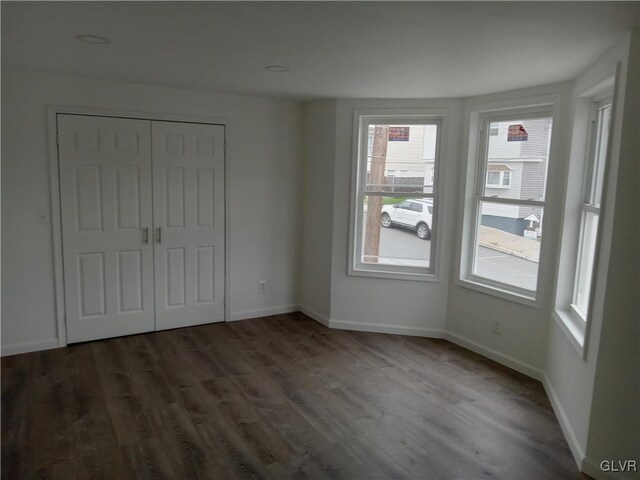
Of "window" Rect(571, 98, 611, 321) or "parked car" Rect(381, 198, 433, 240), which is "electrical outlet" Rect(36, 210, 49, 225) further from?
"window" Rect(571, 98, 611, 321)

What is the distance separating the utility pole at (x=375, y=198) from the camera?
441cm

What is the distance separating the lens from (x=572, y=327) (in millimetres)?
2938

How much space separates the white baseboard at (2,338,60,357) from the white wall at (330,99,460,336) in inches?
99.2

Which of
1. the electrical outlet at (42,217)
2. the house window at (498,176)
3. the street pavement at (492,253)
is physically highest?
the house window at (498,176)

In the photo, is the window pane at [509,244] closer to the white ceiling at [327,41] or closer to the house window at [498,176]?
the house window at [498,176]

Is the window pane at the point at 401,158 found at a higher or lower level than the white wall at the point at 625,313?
higher

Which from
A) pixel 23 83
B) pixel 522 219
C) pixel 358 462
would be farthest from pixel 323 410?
pixel 23 83

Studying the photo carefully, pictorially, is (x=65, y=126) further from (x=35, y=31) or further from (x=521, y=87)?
(x=521, y=87)

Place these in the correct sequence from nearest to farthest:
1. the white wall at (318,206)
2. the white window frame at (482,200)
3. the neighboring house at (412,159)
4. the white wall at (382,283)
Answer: the white window frame at (482,200), the white wall at (382,283), the neighboring house at (412,159), the white wall at (318,206)

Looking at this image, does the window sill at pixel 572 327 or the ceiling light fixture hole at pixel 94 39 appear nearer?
the ceiling light fixture hole at pixel 94 39

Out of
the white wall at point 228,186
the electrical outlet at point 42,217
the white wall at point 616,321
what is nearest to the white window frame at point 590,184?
the white wall at point 616,321

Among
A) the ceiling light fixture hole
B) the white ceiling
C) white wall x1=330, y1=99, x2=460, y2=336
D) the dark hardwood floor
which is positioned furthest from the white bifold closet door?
the ceiling light fixture hole

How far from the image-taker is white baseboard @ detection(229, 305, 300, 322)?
4801 millimetres

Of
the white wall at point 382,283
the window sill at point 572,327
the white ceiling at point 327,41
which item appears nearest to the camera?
the white ceiling at point 327,41
